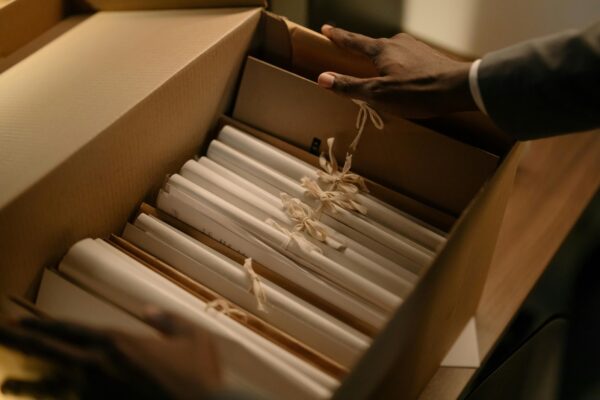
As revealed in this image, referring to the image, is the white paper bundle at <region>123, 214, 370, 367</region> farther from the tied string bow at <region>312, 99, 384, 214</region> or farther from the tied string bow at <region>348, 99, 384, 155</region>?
the tied string bow at <region>348, 99, 384, 155</region>

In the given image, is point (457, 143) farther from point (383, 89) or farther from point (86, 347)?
point (86, 347)

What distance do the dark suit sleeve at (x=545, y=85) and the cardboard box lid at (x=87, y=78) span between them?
382 millimetres

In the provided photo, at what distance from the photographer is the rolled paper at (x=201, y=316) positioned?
0.57 m

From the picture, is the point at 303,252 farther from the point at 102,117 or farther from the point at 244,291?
the point at 102,117

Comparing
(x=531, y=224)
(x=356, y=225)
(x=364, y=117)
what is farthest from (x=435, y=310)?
(x=531, y=224)

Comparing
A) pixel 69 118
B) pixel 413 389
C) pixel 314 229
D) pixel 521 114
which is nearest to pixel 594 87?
pixel 521 114

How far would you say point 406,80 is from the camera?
71 cm

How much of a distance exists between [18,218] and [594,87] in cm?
62

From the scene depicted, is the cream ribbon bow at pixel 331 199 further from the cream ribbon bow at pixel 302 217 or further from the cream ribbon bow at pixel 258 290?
the cream ribbon bow at pixel 258 290

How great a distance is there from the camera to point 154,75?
755 millimetres

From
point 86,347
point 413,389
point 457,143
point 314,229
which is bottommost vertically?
point 86,347

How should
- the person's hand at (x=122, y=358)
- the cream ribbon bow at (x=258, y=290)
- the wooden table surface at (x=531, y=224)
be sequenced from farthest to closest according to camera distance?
the wooden table surface at (x=531, y=224) → the cream ribbon bow at (x=258, y=290) → the person's hand at (x=122, y=358)

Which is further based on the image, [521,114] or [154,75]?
[154,75]

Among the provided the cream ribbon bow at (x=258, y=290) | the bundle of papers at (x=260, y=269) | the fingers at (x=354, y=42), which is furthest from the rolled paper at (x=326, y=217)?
the fingers at (x=354, y=42)
